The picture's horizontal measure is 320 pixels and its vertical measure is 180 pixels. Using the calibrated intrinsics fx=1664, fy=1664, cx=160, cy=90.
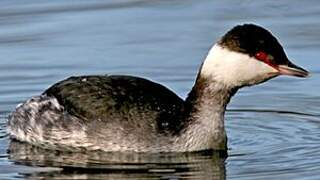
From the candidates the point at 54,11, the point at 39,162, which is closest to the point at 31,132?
the point at 39,162

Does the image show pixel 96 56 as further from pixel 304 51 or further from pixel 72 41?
pixel 304 51

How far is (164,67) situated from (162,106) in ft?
8.98

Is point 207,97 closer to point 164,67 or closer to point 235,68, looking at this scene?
point 235,68

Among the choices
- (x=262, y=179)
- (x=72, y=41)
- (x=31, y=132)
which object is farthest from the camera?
(x=72, y=41)

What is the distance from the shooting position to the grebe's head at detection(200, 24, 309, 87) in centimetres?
1414

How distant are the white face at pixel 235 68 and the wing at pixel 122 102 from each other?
1.81 feet

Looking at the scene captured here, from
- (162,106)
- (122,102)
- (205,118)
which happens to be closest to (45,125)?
(122,102)

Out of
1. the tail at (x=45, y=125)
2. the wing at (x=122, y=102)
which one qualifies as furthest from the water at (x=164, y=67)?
the wing at (x=122, y=102)

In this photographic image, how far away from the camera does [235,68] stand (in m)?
14.2

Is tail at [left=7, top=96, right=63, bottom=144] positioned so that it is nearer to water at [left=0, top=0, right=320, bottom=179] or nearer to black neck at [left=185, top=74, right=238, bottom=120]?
water at [left=0, top=0, right=320, bottom=179]

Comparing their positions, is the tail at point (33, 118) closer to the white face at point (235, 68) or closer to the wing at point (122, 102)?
the wing at point (122, 102)

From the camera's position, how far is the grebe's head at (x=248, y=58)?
14141 millimetres

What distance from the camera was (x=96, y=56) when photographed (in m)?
17.7

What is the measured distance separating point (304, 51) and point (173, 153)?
12.4ft
